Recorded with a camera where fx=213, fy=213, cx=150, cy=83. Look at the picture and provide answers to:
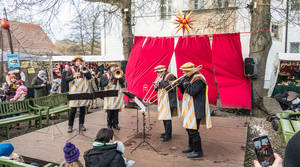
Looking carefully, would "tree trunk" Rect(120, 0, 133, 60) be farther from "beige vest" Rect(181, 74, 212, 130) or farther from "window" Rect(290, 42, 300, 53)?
"window" Rect(290, 42, 300, 53)

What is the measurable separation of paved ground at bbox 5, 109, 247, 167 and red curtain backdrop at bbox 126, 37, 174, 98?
1.43 m

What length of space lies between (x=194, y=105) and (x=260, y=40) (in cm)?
469

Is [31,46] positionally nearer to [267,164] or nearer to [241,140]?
[241,140]

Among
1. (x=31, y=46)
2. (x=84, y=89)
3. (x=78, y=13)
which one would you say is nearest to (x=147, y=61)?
(x=84, y=89)

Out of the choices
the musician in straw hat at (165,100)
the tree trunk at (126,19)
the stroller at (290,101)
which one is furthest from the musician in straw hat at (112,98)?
the stroller at (290,101)

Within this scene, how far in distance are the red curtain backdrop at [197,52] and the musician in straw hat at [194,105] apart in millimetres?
2843

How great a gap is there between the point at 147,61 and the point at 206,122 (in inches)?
139

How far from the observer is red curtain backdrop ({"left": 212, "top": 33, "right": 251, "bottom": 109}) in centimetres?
639

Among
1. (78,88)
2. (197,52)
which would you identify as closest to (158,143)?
(78,88)

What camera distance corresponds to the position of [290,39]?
14992mm

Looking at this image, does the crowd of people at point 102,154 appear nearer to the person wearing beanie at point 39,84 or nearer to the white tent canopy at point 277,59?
the person wearing beanie at point 39,84

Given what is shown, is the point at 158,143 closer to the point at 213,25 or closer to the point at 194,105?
the point at 194,105

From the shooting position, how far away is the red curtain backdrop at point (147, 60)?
6.70m

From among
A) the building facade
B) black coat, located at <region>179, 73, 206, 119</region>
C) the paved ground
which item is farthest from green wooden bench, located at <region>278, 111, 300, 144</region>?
the building facade
